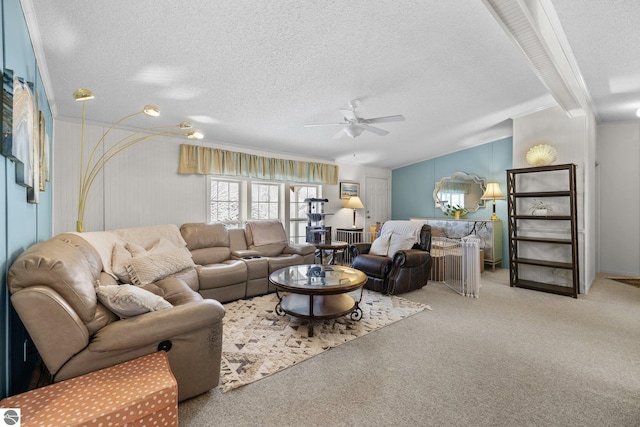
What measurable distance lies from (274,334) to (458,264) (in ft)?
9.57

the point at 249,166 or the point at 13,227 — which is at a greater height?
the point at 249,166

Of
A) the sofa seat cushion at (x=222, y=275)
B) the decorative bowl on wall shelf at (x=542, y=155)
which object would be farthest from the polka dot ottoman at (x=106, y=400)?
the decorative bowl on wall shelf at (x=542, y=155)

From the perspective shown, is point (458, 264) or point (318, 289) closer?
point (318, 289)

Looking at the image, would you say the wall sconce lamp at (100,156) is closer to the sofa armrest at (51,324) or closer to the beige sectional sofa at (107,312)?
the beige sectional sofa at (107,312)

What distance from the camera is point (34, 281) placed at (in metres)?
1.32

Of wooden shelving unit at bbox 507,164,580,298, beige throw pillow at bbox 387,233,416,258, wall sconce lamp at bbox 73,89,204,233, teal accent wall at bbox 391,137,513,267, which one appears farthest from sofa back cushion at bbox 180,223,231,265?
teal accent wall at bbox 391,137,513,267

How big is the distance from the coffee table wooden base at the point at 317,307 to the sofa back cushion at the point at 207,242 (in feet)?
4.30

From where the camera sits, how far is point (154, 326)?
1.59 metres

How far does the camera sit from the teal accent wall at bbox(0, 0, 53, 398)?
140 cm

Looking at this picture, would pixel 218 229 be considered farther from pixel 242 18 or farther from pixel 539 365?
pixel 539 365

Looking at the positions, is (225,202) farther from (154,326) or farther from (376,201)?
(376,201)

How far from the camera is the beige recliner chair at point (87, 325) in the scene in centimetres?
130

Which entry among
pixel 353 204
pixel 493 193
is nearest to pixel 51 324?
pixel 353 204

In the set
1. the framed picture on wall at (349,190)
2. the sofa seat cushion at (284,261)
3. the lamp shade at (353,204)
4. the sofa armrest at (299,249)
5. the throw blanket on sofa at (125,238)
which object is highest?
the framed picture on wall at (349,190)
